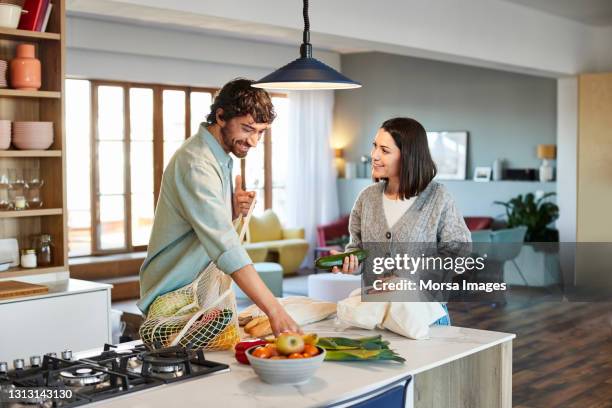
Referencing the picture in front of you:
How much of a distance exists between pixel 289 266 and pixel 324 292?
10.3ft

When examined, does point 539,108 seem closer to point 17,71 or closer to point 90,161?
point 90,161

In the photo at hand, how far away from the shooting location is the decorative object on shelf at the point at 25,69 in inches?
169

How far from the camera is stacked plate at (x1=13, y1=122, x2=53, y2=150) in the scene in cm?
436

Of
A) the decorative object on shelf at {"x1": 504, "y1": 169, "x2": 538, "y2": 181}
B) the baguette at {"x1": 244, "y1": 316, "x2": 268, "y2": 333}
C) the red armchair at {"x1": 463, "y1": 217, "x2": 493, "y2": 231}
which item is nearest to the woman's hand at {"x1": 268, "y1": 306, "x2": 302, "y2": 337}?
the baguette at {"x1": 244, "y1": 316, "x2": 268, "y2": 333}

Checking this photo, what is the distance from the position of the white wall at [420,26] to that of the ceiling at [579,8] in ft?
0.34

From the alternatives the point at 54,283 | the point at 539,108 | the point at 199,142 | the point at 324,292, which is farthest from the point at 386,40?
the point at 539,108

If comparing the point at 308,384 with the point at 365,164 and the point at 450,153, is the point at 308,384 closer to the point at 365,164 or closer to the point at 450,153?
the point at 450,153

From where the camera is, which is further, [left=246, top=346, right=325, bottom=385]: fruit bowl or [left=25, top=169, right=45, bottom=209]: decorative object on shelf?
[left=25, top=169, right=45, bottom=209]: decorative object on shelf

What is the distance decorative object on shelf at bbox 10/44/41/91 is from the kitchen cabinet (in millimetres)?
1078

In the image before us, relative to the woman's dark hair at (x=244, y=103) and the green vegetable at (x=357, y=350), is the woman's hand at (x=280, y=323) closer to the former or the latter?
the green vegetable at (x=357, y=350)

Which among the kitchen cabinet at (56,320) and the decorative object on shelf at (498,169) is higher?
the decorative object on shelf at (498,169)

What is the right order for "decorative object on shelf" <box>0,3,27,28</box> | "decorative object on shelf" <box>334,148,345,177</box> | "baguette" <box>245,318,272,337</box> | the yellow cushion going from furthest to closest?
"decorative object on shelf" <box>334,148,345,177</box>, the yellow cushion, "decorative object on shelf" <box>0,3,27,28</box>, "baguette" <box>245,318,272,337</box>

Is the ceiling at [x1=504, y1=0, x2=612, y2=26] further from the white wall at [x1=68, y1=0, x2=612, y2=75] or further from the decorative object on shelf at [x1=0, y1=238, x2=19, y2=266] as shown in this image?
the decorative object on shelf at [x1=0, y1=238, x2=19, y2=266]

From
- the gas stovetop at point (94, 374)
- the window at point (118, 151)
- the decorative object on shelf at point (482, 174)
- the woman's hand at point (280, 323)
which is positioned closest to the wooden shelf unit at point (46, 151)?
the gas stovetop at point (94, 374)
